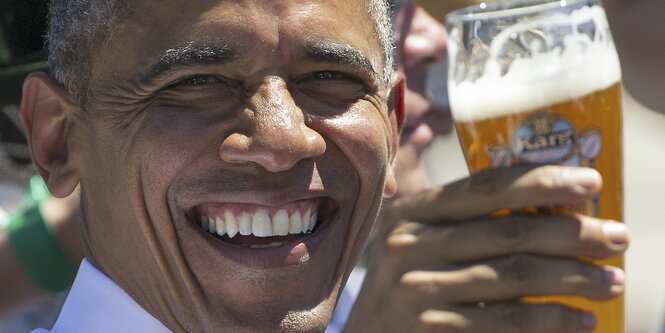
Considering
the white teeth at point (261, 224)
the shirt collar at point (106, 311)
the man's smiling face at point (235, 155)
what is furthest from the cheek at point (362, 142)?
the shirt collar at point (106, 311)

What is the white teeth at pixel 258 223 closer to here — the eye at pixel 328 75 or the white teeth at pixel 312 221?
the white teeth at pixel 312 221

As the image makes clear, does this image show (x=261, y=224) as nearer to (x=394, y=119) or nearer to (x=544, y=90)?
(x=394, y=119)

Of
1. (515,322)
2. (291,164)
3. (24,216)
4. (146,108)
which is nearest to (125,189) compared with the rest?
(146,108)

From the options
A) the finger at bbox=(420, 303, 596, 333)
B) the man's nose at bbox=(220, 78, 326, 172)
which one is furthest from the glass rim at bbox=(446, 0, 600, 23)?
the man's nose at bbox=(220, 78, 326, 172)

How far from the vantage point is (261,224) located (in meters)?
2.43

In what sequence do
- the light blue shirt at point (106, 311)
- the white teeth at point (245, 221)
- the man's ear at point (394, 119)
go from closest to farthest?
the white teeth at point (245, 221), the light blue shirt at point (106, 311), the man's ear at point (394, 119)

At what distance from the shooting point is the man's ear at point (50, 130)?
8.64 feet

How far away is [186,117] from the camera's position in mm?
2426

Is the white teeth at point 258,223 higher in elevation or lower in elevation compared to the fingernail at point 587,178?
lower

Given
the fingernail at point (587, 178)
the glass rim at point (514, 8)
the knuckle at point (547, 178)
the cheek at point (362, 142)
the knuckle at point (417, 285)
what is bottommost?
the cheek at point (362, 142)

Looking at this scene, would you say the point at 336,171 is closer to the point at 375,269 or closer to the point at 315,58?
the point at 315,58

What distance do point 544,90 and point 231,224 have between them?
108 centimetres

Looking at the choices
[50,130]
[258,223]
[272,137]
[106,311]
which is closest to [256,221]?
[258,223]

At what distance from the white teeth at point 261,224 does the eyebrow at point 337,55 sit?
0.38 meters
